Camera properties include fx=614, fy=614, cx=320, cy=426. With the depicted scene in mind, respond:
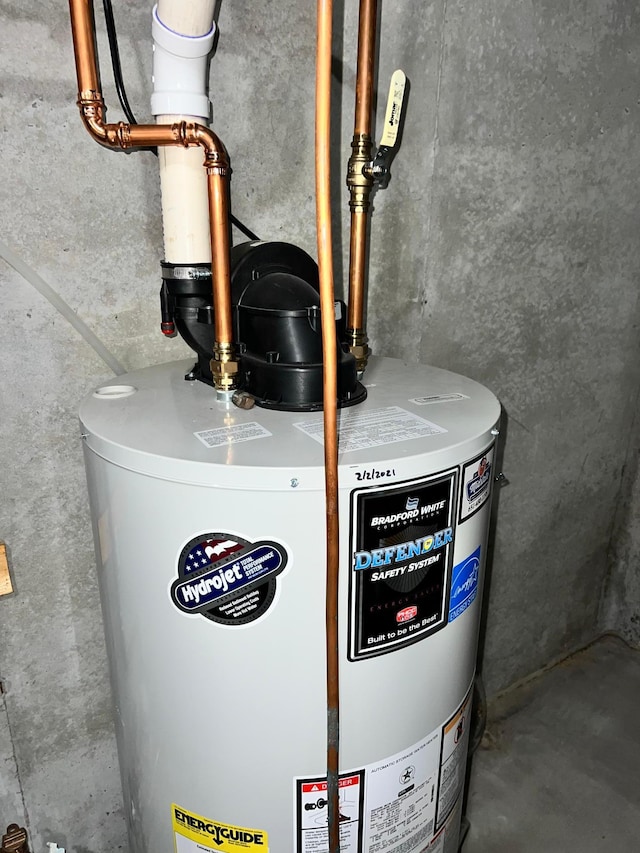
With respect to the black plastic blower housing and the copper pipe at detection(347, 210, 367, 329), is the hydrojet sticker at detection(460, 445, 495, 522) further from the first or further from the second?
the copper pipe at detection(347, 210, 367, 329)

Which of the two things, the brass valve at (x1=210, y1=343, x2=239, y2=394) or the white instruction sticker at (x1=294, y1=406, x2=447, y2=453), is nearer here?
the white instruction sticker at (x1=294, y1=406, x2=447, y2=453)

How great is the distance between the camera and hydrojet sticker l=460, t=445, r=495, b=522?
684mm

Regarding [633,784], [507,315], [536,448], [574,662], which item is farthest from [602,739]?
[507,315]

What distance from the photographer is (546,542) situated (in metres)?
1.64

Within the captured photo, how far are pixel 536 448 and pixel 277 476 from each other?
42.8 inches

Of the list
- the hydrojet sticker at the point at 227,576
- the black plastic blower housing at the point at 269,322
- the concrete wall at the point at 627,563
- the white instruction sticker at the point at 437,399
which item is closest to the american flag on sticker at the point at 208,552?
the hydrojet sticker at the point at 227,576

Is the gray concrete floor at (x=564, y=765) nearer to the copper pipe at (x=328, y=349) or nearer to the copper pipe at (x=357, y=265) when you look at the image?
the copper pipe at (x=328, y=349)

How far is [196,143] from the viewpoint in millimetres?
806

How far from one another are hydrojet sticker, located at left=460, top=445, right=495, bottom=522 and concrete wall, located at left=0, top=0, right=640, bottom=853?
533 mm

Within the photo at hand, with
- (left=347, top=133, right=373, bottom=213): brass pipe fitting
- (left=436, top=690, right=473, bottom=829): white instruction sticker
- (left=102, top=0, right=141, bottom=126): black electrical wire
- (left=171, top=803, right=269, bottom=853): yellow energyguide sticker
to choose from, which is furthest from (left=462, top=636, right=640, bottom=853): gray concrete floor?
(left=102, top=0, right=141, bottom=126): black electrical wire

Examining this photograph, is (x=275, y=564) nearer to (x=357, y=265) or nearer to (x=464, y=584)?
(x=464, y=584)

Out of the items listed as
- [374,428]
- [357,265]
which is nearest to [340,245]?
[357,265]

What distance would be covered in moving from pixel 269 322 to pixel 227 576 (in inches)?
13.0

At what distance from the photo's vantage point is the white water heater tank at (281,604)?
2.00 ft
